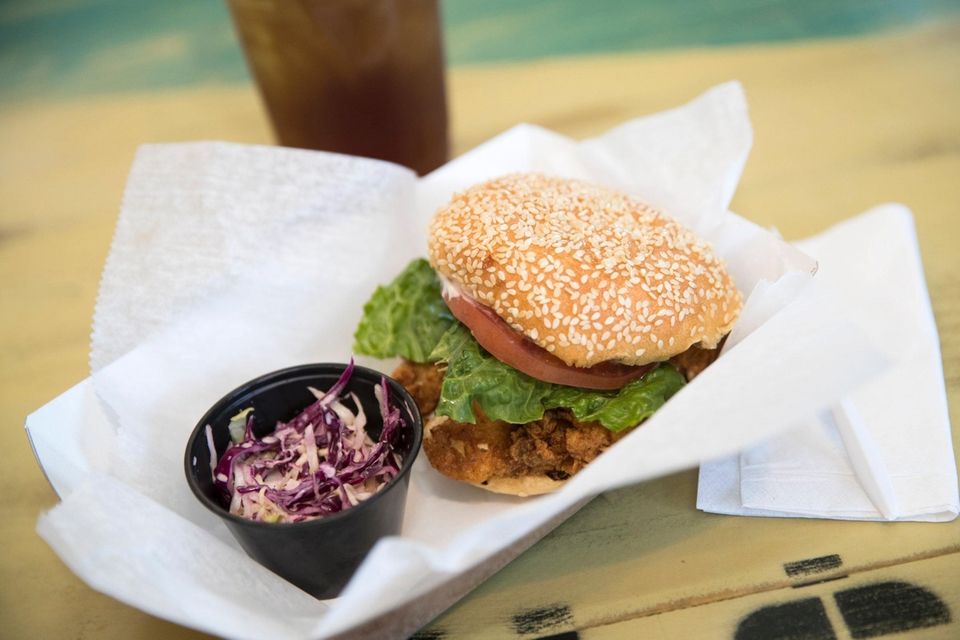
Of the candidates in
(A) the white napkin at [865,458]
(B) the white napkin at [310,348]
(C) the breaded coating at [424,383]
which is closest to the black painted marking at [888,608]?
(A) the white napkin at [865,458]

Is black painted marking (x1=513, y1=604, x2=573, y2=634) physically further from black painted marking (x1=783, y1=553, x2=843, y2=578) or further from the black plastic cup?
black painted marking (x1=783, y1=553, x2=843, y2=578)

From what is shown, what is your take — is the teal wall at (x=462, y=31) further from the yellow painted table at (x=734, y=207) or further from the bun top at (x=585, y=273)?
the bun top at (x=585, y=273)

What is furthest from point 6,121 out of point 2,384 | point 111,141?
point 2,384

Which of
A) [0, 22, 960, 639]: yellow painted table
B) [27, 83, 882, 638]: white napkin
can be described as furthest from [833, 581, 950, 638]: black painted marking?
[27, 83, 882, 638]: white napkin

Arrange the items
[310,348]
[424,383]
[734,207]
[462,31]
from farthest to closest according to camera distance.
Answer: [462,31]
[734,207]
[310,348]
[424,383]

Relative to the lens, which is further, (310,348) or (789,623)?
(310,348)

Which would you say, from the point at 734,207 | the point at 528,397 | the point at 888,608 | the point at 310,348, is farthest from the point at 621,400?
the point at 734,207

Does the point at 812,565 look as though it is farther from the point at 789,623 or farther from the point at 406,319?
the point at 406,319
